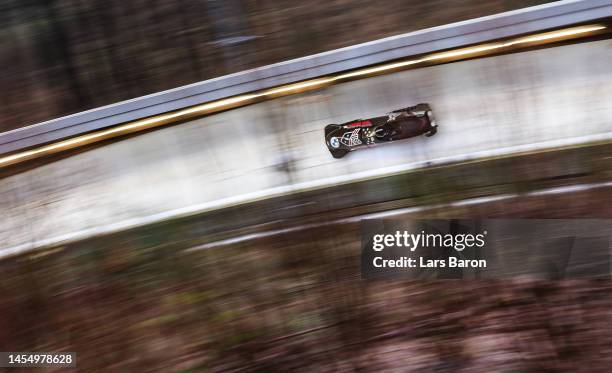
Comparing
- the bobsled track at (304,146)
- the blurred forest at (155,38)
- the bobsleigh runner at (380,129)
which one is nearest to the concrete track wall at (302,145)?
the bobsled track at (304,146)

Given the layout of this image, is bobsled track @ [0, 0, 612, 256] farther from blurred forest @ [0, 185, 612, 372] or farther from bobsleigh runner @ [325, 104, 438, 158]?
blurred forest @ [0, 185, 612, 372]

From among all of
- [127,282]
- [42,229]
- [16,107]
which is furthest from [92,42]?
[127,282]

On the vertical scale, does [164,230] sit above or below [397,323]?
above

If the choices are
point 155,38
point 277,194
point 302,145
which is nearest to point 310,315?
point 277,194

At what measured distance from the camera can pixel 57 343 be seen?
486cm

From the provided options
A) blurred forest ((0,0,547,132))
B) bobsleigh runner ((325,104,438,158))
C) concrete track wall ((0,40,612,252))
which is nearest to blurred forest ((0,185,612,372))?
concrete track wall ((0,40,612,252))

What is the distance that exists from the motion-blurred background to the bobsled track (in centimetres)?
2

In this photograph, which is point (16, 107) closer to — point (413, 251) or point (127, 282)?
point (127, 282)

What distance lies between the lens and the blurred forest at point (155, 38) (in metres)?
6.18

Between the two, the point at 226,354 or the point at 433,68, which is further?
the point at 433,68

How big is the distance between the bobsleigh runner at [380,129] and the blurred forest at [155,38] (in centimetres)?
104

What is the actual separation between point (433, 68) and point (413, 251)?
8.11ft

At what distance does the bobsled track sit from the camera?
5586 millimetres

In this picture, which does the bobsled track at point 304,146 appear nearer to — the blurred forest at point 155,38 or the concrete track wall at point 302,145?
the concrete track wall at point 302,145
